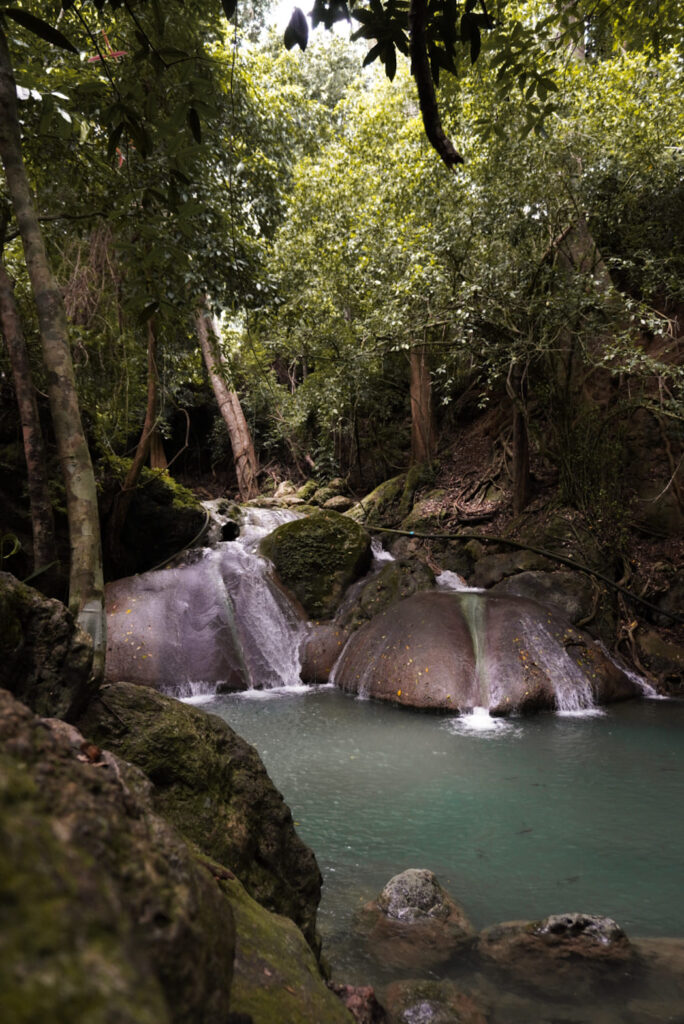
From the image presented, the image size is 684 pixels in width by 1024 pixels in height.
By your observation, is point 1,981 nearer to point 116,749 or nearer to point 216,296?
point 116,749

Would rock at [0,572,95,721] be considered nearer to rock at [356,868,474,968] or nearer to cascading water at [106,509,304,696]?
rock at [356,868,474,968]

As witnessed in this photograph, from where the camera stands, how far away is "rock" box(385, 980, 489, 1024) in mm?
2469

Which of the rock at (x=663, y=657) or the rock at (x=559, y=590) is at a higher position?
the rock at (x=559, y=590)

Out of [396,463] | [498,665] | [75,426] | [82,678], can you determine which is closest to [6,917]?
[82,678]

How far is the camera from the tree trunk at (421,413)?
14273 millimetres

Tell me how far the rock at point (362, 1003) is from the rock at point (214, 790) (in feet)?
0.82

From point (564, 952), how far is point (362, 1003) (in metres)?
1.27

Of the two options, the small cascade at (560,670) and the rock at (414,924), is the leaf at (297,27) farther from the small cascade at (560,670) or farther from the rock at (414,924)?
the small cascade at (560,670)

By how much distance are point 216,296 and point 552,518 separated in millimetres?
6328

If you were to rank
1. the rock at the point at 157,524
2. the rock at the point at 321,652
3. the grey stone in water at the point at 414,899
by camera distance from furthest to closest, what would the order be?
the rock at the point at 157,524, the rock at the point at 321,652, the grey stone in water at the point at 414,899

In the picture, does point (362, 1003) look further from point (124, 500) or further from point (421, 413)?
point (421, 413)

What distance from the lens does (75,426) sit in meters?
3.01

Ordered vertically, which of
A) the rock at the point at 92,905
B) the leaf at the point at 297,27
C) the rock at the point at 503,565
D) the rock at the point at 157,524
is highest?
the leaf at the point at 297,27

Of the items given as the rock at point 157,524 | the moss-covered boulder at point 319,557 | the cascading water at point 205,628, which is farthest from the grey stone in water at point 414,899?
the rock at point 157,524
